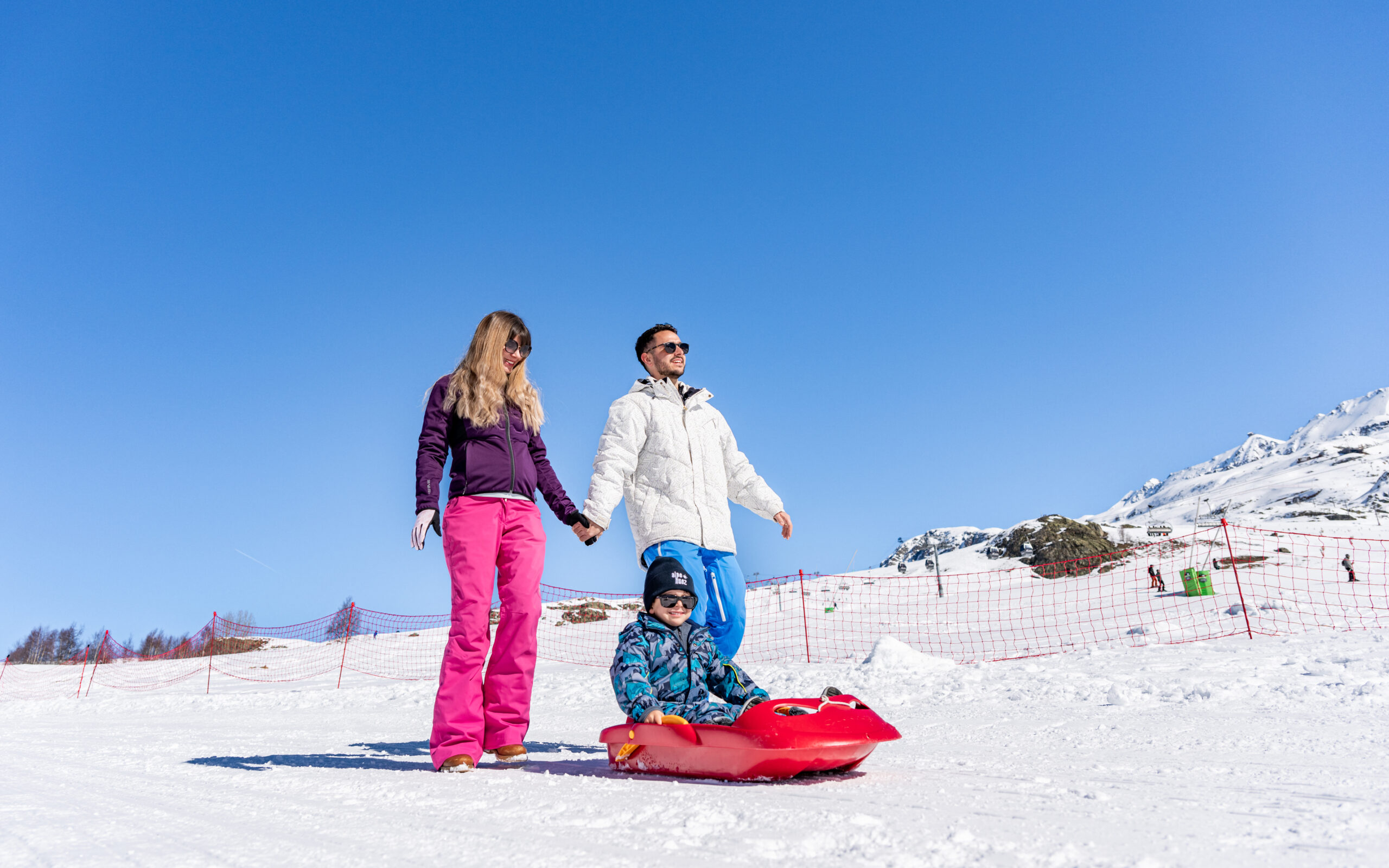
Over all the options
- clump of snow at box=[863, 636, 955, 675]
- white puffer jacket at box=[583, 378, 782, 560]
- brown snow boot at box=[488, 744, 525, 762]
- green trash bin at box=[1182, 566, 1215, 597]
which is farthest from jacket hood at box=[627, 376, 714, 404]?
green trash bin at box=[1182, 566, 1215, 597]

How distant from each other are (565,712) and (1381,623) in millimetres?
9459

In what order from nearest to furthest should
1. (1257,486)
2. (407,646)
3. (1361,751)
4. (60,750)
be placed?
1. (1361,751)
2. (60,750)
3. (407,646)
4. (1257,486)

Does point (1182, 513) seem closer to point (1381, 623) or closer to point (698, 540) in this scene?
point (1381, 623)

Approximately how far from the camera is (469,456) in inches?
118

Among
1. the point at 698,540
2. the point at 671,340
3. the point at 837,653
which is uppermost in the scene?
the point at 671,340

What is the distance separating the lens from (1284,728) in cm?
248

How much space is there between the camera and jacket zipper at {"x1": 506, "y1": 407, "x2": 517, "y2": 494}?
9.99 ft

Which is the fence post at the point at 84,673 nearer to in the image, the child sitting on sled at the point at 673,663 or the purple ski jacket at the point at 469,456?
the purple ski jacket at the point at 469,456

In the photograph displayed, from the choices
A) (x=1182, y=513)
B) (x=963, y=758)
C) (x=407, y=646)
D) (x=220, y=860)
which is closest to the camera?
(x=220, y=860)

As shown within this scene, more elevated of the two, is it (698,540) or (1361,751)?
(698,540)

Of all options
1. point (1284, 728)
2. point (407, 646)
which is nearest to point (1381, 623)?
point (1284, 728)

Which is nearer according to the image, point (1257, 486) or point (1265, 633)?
point (1265, 633)

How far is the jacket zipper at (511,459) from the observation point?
304cm

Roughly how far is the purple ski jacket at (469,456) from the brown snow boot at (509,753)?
98 cm
